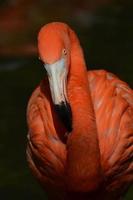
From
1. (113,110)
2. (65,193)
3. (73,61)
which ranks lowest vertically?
(65,193)

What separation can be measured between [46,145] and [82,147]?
1.42 ft

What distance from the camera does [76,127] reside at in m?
6.02

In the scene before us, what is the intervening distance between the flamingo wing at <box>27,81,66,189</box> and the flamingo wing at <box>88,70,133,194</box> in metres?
0.32

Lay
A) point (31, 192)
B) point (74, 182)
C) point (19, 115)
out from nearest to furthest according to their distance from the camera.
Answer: point (74, 182) < point (31, 192) < point (19, 115)

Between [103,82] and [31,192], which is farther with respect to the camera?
[31,192]

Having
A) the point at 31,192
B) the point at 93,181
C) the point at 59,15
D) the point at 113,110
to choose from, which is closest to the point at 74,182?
the point at 93,181

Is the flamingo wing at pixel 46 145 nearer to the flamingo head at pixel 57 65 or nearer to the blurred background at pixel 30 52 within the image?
the flamingo head at pixel 57 65

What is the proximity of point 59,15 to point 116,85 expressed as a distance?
18.5 feet

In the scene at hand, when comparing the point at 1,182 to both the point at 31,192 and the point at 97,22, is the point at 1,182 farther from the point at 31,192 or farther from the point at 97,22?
the point at 97,22

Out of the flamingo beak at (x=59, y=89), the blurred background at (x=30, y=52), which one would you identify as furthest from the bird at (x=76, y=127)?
the blurred background at (x=30, y=52)

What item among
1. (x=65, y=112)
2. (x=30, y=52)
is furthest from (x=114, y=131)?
(x=30, y=52)

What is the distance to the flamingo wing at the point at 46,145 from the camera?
6.32 meters

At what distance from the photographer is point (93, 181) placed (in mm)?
6152

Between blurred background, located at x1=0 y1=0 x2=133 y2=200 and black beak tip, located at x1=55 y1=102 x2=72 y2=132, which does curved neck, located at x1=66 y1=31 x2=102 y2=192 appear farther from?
blurred background, located at x1=0 y1=0 x2=133 y2=200
